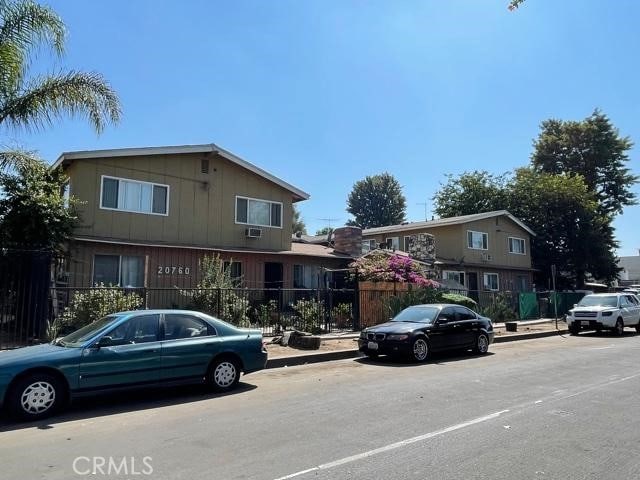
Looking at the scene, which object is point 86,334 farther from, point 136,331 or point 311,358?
point 311,358

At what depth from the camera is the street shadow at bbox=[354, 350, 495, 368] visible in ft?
39.8

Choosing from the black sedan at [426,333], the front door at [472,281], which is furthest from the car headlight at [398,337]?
the front door at [472,281]

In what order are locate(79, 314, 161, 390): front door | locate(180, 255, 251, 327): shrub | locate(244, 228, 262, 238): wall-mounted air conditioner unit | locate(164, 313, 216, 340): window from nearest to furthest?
locate(79, 314, 161, 390): front door < locate(164, 313, 216, 340): window < locate(180, 255, 251, 327): shrub < locate(244, 228, 262, 238): wall-mounted air conditioner unit

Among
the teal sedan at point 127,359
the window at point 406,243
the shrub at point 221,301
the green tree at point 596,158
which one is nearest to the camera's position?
the teal sedan at point 127,359

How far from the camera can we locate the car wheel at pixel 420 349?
39.9 feet

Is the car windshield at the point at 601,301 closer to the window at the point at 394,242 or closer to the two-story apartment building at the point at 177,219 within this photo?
the two-story apartment building at the point at 177,219

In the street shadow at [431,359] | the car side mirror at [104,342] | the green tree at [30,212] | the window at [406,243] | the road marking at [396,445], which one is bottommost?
the road marking at [396,445]

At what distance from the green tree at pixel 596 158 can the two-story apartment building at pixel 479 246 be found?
47.6 feet

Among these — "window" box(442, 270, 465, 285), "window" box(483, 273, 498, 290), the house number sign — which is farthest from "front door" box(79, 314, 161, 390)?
"window" box(483, 273, 498, 290)

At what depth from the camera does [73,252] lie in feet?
54.0

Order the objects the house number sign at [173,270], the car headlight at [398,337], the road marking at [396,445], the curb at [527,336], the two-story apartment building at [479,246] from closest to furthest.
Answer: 1. the road marking at [396,445]
2. the car headlight at [398,337]
3. the curb at [527,336]
4. the house number sign at [173,270]
5. the two-story apartment building at [479,246]

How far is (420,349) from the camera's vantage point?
12.4m

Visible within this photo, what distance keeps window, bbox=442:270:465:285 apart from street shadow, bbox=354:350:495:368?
15.4m

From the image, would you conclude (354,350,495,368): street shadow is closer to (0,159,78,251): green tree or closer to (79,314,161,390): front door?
(79,314,161,390): front door
